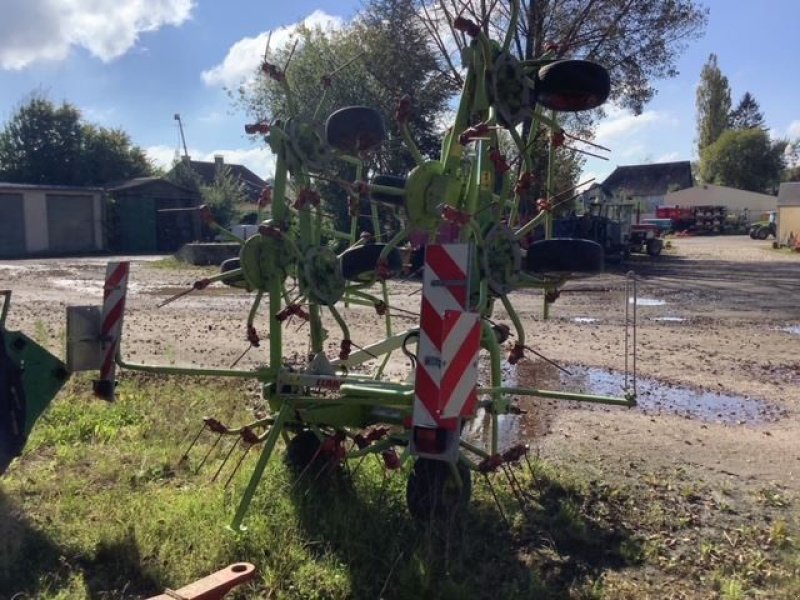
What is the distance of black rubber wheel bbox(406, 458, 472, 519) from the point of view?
4.06 metres

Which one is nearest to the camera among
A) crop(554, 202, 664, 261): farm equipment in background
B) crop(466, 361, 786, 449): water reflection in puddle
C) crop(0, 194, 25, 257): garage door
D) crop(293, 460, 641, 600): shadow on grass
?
crop(293, 460, 641, 600): shadow on grass

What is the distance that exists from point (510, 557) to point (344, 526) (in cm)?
81

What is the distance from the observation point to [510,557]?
396 cm

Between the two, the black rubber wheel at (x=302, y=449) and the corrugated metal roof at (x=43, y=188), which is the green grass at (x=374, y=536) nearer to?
the black rubber wheel at (x=302, y=449)

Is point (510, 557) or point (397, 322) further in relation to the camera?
point (397, 322)

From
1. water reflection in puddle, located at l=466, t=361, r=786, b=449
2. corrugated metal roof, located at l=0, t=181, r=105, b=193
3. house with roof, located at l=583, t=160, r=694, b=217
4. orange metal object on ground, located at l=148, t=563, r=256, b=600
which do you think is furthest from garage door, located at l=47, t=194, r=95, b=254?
house with roof, located at l=583, t=160, r=694, b=217

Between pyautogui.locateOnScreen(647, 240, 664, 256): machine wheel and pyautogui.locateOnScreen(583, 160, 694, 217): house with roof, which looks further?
pyautogui.locateOnScreen(583, 160, 694, 217): house with roof

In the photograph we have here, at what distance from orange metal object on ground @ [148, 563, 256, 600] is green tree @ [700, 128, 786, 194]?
77739 millimetres

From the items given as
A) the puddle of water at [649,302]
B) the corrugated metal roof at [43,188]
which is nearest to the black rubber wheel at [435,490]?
the puddle of water at [649,302]

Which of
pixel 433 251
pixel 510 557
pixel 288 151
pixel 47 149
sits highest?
pixel 47 149

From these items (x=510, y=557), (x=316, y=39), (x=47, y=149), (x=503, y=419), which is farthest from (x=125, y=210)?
(x=510, y=557)

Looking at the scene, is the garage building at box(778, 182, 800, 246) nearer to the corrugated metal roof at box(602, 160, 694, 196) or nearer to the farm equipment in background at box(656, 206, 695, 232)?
the farm equipment in background at box(656, 206, 695, 232)

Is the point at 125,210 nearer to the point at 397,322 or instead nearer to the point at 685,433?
the point at 397,322

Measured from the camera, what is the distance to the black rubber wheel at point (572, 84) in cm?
405
